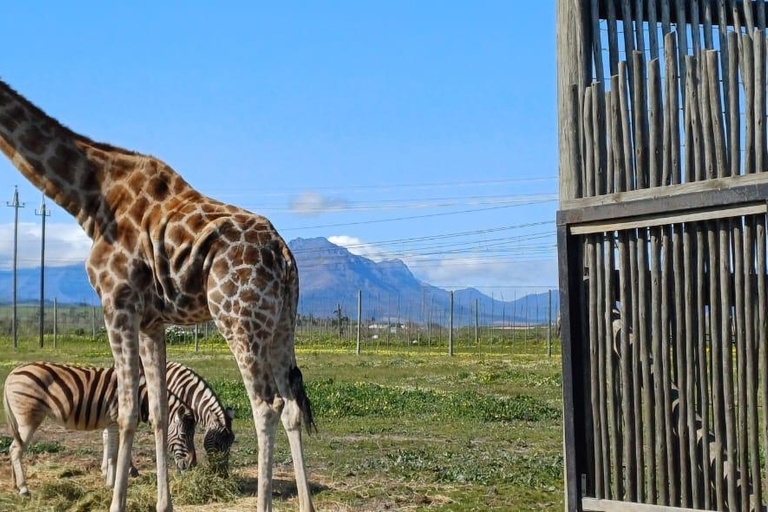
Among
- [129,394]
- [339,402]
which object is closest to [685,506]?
[129,394]

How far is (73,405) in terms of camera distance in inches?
425

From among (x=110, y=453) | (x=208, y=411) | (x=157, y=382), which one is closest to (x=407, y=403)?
(x=208, y=411)

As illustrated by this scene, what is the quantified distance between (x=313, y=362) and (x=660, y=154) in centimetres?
2784

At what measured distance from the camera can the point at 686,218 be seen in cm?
635

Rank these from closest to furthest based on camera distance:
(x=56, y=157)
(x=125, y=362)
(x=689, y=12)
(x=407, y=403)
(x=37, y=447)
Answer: (x=689, y=12), (x=125, y=362), (x=56, y=157), (x=37, y=447), (x=407, y=403)

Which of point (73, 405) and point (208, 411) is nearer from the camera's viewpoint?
point (73, 405)

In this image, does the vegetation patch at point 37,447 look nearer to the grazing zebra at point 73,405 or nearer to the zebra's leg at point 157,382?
the grazing zebra at point 73,405

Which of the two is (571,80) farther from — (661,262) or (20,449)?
(20,449)

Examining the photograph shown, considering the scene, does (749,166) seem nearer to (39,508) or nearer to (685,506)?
(685,506)

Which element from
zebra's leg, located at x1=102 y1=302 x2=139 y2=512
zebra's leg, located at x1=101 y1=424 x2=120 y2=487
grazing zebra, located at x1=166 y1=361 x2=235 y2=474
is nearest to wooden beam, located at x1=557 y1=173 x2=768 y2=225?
zebra's leg, located at x1=102 y1=302 x2=139 y2=512

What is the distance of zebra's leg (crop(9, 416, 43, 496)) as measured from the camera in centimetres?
999

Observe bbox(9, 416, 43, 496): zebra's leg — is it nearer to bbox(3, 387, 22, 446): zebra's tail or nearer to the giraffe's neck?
bbox(3, 387, 22, 446): zebra's tail

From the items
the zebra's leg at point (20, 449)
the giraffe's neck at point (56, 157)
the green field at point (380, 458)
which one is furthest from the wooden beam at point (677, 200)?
the zebra's leg at point (20, 449)

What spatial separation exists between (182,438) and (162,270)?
10.1 feet
